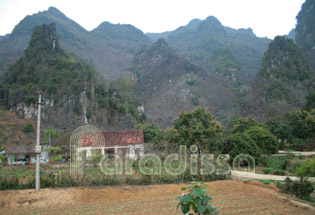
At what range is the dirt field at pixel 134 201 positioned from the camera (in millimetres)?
10500

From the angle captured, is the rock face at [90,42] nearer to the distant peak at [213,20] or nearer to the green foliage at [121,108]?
the green foliage at [121,108]

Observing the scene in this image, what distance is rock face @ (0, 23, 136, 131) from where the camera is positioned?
1949 inches

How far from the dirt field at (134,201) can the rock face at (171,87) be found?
166 ft

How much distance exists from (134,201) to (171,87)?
7940cm

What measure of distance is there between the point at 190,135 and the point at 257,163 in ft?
22.1

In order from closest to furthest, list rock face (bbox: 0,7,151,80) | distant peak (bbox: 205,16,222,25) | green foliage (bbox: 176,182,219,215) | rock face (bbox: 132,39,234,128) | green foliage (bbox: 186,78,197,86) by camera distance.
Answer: green foliage (bbox: 176,182,219,215), rock face (bbox: 132,39,234,128), green foliage (bbox: 186,78,197,86), rock face (bbox: 0,7,151,80), distant peak (bbox: 205,16,222,25)

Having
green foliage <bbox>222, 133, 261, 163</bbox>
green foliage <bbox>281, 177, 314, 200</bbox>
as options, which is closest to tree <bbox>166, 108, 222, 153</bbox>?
green foliage <bbox>222, 133, 261, 163</bbox>

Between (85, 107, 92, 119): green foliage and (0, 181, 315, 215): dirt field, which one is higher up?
(85, 107, 92, 119): green foliage

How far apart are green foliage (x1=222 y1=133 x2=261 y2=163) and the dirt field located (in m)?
8.32

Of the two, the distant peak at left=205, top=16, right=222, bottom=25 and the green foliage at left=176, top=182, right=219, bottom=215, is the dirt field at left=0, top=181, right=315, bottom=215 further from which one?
the distant peak at left=205, top=16, right=222, bottom=25

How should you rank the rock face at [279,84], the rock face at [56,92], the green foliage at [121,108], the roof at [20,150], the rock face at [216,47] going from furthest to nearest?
the rock face at [216,47] → the green foliage at [121,108] → the rock face at [279,84] → the rock face at [56,92] → the roof at [20,150]

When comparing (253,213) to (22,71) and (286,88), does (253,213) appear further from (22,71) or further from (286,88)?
(22,71)

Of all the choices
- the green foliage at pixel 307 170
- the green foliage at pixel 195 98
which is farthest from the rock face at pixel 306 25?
the green foliage at pixel 307 170

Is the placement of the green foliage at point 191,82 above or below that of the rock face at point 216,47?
below
